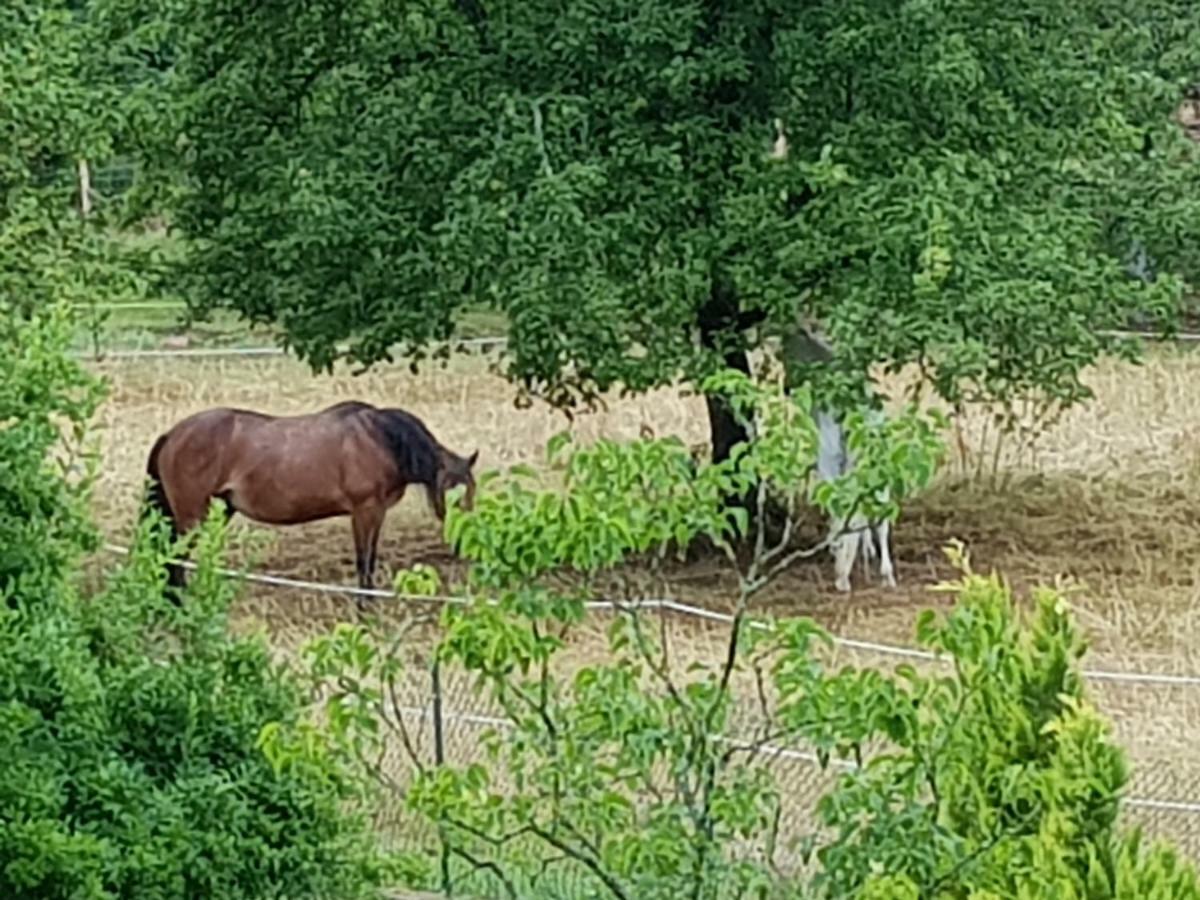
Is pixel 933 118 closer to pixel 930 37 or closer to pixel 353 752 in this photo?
pixel 930 37

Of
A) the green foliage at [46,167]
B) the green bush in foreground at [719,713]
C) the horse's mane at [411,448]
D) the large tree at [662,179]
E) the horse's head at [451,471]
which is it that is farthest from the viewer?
the horse's mane at [411,448]

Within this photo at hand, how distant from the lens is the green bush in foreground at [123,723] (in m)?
6.75

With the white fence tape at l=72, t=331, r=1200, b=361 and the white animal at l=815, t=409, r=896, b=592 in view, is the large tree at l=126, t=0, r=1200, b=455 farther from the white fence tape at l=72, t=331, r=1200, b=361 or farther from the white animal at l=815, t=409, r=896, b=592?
the white fence tape at l=72, t=331, r=1200, b=361

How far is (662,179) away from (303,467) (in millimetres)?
2815

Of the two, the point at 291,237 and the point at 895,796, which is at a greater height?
the point at 291,237

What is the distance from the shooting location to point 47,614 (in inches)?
276

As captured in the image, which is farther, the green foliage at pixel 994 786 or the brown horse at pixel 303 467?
the brown horse at pixel 303 467

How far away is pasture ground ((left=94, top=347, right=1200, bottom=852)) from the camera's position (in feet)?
41.4

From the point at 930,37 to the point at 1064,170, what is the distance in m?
2.25

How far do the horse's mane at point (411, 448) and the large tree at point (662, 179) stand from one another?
2.30 ft

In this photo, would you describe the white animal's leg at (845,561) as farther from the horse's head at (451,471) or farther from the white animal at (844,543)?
the horse's head at (451,471)

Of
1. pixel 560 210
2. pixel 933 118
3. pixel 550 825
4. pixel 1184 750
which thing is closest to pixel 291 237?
pixel 560 210

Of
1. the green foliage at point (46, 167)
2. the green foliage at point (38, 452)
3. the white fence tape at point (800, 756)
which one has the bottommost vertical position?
the white fence tape at point (800, 756)

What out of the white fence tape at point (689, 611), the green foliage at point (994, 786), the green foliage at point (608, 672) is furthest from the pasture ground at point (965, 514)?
the green foliage at point (994, 786)
